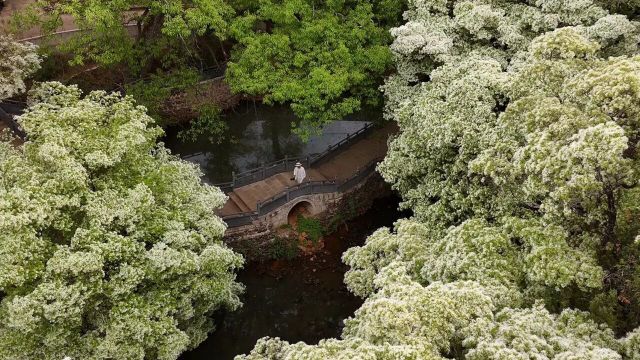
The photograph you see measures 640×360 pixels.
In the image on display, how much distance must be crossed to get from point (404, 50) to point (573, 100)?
8846 millimetres

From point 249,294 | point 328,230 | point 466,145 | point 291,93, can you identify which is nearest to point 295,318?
point 249,294

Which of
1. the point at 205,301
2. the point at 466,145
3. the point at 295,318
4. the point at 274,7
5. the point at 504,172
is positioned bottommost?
the point at 295,318

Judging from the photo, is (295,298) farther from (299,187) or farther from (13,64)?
(13,64)

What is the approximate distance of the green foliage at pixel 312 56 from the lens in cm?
2261

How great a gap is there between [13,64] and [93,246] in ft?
44.1

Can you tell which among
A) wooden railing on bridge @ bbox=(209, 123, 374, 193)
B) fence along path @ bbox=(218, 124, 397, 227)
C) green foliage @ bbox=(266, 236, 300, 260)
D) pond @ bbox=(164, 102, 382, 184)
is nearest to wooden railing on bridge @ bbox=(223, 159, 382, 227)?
fence along path @ bbox=(218, 124, 397, 227)

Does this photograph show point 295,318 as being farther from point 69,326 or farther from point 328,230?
point 69,326

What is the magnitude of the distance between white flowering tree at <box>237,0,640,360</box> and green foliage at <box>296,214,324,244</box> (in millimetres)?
7408

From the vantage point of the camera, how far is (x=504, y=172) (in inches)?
550

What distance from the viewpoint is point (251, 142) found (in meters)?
33.5

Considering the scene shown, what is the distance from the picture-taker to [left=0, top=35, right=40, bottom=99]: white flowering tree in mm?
23070

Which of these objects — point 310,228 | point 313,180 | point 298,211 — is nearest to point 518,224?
point 310,228

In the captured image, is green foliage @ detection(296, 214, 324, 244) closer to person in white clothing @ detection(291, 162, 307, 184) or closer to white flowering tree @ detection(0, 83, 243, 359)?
person in white clothing @ detection(291, 162, 307, 184)

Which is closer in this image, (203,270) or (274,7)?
(203,270)
